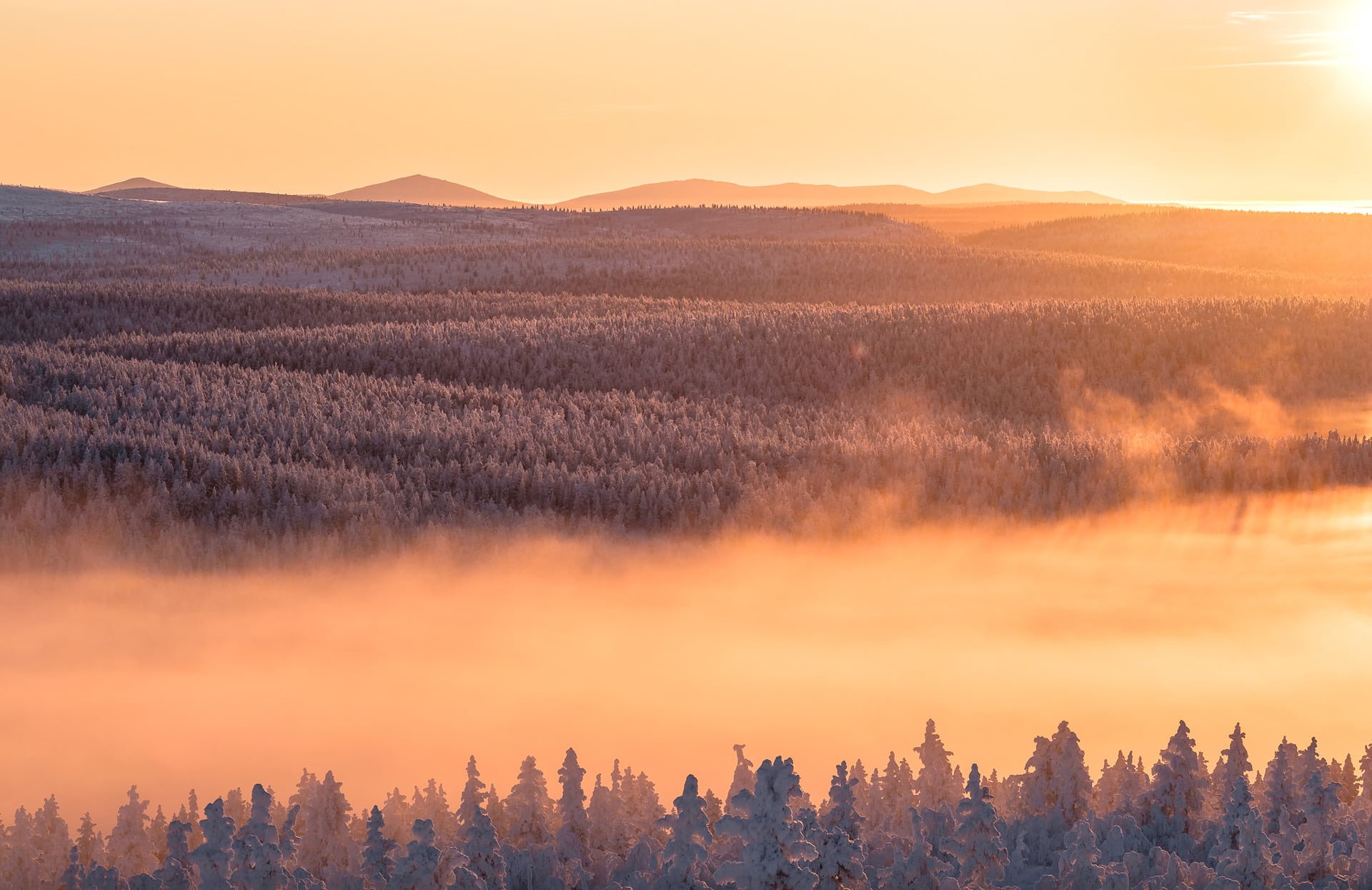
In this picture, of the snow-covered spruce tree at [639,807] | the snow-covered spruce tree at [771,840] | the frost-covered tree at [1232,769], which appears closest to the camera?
the snow-covered spruce tree at [771,840]

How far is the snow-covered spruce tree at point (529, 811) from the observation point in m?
5.32

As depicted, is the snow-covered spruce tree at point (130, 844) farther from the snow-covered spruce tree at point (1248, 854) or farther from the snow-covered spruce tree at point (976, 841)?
the snow-covered spruce tree at point (1248, 854)

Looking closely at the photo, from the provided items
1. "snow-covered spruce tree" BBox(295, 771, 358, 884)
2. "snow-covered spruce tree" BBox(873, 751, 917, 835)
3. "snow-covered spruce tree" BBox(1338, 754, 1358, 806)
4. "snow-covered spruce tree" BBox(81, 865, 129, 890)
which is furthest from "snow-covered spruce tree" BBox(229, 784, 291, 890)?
"snow-covered spruce tree" BBox(1338, 754, 1358, 806)

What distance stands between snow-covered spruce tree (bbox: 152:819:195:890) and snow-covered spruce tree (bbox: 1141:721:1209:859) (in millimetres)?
4009

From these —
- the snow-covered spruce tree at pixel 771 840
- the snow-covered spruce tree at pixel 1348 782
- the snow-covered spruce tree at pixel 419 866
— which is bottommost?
the snow-covered spruce tree at pixel 1348 782

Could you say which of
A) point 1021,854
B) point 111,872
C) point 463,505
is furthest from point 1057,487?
point 111,872

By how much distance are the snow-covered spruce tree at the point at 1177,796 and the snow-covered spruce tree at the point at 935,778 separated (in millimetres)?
882

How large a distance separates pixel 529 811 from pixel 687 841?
87cm

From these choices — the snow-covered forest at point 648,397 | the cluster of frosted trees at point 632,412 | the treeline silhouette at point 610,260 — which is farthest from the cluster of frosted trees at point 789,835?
the treeline silhouette at point 610,260

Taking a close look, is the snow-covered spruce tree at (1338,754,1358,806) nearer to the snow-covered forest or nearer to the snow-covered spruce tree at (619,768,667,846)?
the snow-covered spruce tree at (619,768,667,846)

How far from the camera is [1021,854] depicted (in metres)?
5.30

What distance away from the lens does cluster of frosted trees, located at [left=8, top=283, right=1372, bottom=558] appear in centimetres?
1327

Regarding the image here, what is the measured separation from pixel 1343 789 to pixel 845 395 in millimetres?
17845

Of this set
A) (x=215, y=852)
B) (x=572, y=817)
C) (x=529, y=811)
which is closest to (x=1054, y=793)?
(x=572, y=817)
